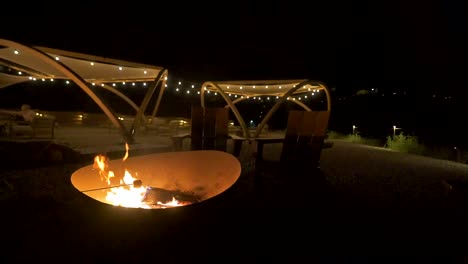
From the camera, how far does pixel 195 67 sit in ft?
92.8

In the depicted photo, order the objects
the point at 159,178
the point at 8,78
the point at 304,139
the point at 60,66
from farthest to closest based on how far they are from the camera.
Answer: the point at 8,78, the point at 60,66, the point at 304,139, the point at 159,178

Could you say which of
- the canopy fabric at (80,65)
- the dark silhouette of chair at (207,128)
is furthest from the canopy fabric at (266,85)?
the dark silhouette of chair at (207,128)

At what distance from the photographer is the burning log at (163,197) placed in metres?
4.35

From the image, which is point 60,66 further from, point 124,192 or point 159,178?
point 124,192

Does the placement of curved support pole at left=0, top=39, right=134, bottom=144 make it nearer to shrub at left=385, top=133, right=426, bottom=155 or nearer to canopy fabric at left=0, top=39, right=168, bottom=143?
canopy fabric at left=0, top=39, right=168, bottom=143

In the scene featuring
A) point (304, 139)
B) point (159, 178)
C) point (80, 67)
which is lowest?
point (159, 178)

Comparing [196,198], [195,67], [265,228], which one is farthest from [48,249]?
[195,67]

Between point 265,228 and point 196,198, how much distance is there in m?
1.18

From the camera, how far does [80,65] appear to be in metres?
11.3

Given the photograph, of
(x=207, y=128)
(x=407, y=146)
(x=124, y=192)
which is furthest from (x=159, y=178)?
(x=407, y=146)

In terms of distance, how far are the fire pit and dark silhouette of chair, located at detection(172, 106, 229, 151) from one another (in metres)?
2.62

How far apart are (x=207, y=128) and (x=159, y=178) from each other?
2.95 meters

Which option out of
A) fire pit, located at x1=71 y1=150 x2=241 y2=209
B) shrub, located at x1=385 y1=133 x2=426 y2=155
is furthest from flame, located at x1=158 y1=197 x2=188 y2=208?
shrub, located at x1=385 y1=133 x2=426 y2=155

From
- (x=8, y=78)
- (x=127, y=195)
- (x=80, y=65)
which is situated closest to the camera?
(x=127, y=195)
